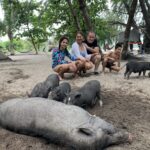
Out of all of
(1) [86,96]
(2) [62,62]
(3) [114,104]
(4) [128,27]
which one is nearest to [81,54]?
(2) [62,62]

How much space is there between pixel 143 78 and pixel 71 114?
472 cm

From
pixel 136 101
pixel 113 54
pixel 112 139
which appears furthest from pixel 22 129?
pixel 113 54

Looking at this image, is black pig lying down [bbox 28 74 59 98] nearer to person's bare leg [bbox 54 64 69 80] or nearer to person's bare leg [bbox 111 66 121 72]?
person's bare leg [bbox 54 64 69 80]

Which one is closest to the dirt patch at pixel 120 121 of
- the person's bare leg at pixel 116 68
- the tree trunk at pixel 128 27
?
the person's bare leg at pixel 116 68

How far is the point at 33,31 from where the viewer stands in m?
34.2

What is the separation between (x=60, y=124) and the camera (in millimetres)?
4691

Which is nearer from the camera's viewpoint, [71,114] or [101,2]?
[71,114]

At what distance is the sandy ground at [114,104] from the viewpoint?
15.6 ft

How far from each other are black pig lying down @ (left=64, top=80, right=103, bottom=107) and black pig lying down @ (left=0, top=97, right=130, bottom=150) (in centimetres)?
62

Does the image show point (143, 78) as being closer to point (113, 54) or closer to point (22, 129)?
point (113, 54)

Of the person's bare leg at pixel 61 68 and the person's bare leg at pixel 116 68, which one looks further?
the person's bare leg at pixel 116 68

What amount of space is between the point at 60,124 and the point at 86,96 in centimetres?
154

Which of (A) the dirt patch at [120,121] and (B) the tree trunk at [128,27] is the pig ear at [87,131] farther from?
(B) the tree trunk at [128,27]

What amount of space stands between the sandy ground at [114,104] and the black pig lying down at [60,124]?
4.7 inches
